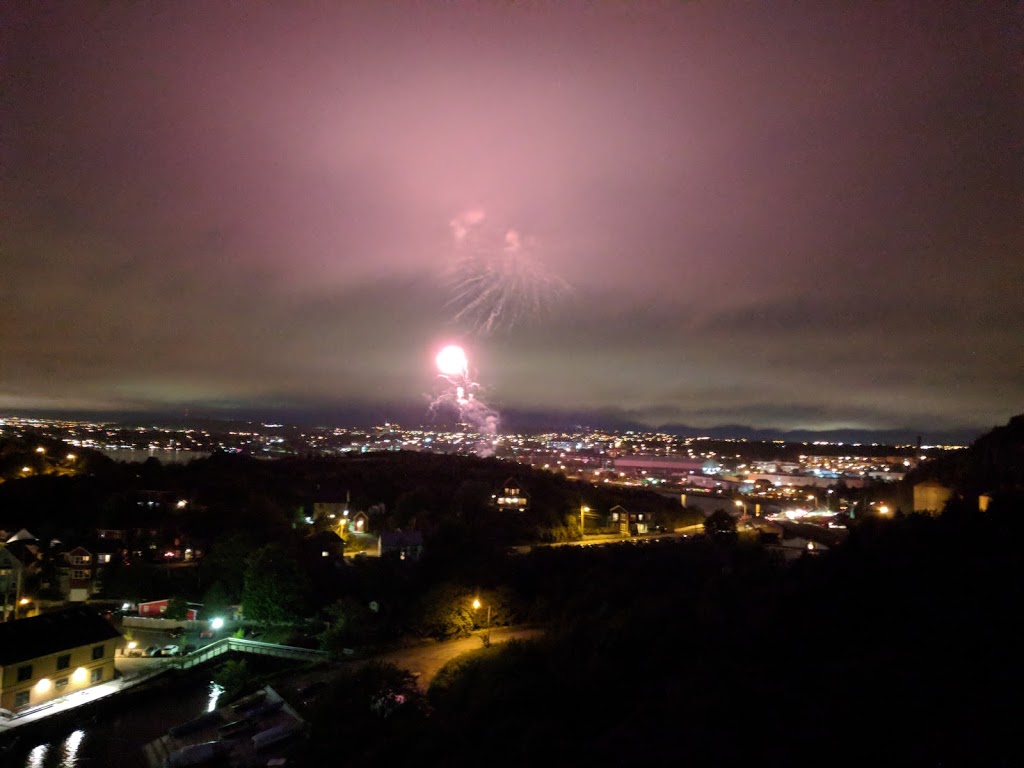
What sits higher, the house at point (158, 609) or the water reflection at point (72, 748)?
the house at point (158, 609)

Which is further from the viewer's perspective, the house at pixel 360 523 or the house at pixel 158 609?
the house at pixel 360 523

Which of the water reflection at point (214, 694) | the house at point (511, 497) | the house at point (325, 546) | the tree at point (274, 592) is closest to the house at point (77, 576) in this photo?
the tree at point (274, 592)

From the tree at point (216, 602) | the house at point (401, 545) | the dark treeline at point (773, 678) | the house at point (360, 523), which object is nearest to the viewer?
the dark treeline at point (773, 678)

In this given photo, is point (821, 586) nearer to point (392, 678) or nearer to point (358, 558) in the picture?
point (392, 678)

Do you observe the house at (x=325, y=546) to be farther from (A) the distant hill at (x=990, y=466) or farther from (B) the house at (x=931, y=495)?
(A) the distant hill at (x=990, y=466)

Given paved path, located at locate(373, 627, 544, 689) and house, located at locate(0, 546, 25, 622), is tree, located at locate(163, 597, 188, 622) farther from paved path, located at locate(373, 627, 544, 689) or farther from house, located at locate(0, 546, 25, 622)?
paved path, located at locate(373, 627, 544, 689)

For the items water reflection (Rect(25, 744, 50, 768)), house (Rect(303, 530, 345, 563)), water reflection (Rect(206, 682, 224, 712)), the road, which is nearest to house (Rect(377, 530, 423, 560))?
house (Rect(303, 530, 345, 563))
